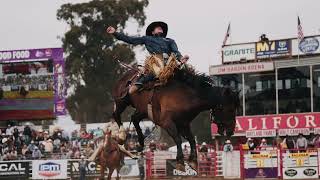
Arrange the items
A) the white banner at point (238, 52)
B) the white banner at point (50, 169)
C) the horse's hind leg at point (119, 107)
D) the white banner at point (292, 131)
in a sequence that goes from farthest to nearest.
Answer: the white banner at point (238, 52) → the white banner at point (292, 131) → the white banner at point (50, 169) → the horse's hind leg at point (119, 107)

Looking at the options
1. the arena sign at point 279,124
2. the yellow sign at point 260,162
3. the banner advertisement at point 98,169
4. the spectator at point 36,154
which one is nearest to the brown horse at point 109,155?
the banner advertisement at point 98,169

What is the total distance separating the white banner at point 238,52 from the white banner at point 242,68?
0.75 meters

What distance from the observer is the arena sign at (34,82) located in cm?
3453

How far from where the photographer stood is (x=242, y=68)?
37031 mm

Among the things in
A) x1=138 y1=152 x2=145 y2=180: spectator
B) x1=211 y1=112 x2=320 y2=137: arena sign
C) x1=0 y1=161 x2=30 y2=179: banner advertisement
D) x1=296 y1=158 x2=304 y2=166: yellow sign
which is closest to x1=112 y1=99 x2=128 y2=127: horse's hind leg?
x1=296 y1=158 x2=304 y2=166: yellow sign

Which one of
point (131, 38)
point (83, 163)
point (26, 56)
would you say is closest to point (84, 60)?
point (26, 56)

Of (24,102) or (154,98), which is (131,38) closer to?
(154,98)

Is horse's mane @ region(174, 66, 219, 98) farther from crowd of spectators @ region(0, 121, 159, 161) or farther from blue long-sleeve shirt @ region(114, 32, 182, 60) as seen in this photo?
crowd of spectators @ region(0, 121, 159, 161)

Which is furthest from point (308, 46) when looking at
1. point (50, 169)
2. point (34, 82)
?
point (50, 169)

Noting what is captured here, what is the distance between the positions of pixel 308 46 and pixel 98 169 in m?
13.5

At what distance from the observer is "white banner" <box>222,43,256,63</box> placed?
123 feet

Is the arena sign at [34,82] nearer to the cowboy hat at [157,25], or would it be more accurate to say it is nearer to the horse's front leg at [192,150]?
the cowboy hat at [157,25]

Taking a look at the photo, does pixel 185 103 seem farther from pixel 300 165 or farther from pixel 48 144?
pixel 48 144

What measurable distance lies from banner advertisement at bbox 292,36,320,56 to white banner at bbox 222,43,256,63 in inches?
94.0
